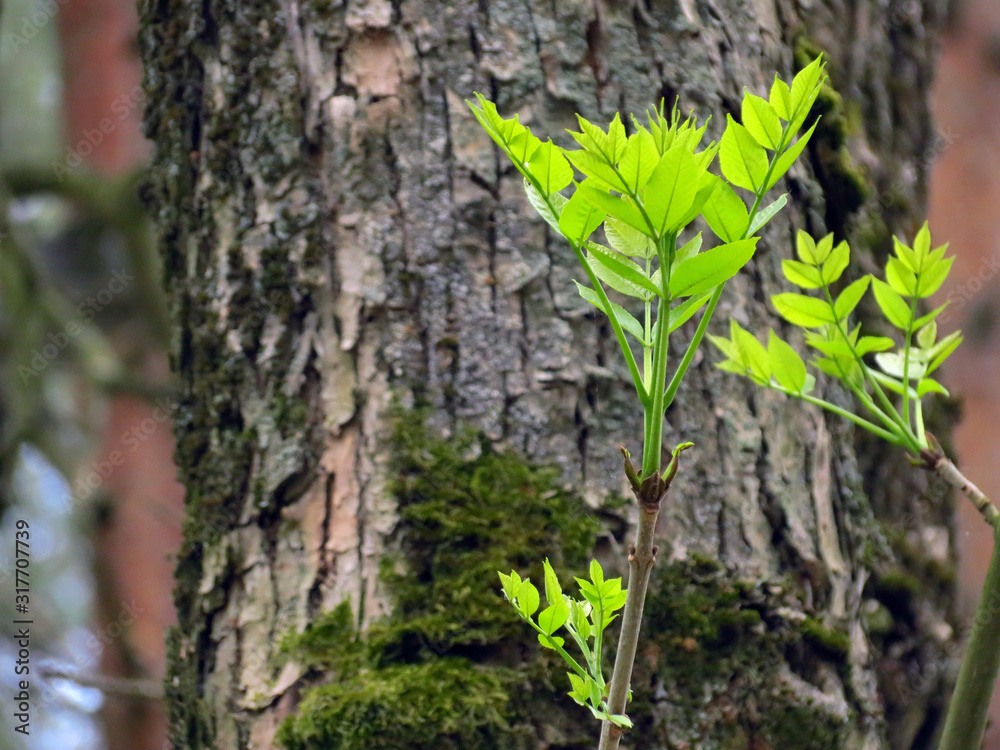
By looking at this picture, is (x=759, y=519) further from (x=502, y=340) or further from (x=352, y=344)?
(x=352, y=344)

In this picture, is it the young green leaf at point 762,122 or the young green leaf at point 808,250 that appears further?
the young green leaf at point 808,250

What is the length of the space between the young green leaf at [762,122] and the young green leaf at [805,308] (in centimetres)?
27

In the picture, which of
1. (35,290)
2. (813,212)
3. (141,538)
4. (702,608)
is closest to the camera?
(702,608)

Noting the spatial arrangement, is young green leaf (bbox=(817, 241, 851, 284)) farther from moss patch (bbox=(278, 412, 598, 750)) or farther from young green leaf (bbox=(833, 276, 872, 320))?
moss patch (bbox=(278, 412, 598, 750))

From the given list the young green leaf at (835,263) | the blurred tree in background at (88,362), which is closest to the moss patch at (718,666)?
the young green leaf at (835,263)

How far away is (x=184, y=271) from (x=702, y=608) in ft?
2.59

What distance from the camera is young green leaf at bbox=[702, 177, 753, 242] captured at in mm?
428

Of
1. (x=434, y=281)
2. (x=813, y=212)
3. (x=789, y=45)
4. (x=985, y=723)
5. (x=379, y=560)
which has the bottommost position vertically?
(x=985, y=723)

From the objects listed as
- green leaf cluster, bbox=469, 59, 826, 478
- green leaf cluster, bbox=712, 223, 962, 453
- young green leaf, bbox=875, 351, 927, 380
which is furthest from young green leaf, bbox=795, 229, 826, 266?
green leaf cluster, bbox=469, 59, 826, 478

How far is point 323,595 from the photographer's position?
0.91 m

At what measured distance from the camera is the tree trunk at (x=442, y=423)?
865mm

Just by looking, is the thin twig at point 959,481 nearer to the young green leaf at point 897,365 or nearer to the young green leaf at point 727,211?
the young green leaf at point 897,365

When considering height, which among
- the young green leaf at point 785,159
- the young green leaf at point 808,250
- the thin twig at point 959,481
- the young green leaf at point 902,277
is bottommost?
the thin twig at point 959,481

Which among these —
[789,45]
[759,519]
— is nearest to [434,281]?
[759,519]
